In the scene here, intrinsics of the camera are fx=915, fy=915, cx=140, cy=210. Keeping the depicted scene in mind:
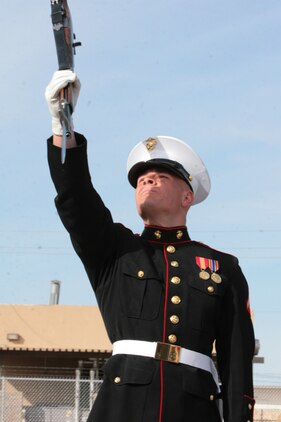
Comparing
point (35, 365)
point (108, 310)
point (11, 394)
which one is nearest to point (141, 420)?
point (108, 310)

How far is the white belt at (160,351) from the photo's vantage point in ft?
13.5

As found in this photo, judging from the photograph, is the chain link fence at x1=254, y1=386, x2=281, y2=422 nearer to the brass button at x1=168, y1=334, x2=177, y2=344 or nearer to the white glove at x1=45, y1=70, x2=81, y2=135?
the brass button at x1=168, y1=334, x2=177, y2=344

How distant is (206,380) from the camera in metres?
4.20

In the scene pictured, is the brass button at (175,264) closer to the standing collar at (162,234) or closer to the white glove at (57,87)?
the standing collar at (162,234)

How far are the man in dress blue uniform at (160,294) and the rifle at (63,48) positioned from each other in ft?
0.15

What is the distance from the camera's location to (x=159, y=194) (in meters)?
4.39

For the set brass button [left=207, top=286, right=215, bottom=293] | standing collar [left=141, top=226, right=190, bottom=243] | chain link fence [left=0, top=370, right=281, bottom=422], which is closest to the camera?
brass button [left=207, top=286, right=215, bottom=293]

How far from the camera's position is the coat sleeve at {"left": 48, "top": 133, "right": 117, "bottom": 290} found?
156 inches

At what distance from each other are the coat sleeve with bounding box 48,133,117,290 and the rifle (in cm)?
17

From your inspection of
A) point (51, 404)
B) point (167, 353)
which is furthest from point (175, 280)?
point (51, 404)

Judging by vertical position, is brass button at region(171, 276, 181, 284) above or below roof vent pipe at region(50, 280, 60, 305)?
below

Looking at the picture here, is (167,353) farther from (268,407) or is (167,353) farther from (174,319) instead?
(268,407)

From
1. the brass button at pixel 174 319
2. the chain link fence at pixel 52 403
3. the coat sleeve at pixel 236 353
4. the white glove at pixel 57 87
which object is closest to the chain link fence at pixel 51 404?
the chain link fence at pixel 52 403

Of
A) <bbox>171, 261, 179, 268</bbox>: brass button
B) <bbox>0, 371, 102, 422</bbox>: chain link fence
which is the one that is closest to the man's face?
<bbox>171, 261, 179, 268</bbox>: brass button
